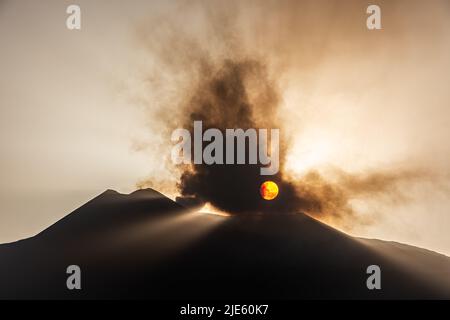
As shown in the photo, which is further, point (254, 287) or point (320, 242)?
point (320, 242)

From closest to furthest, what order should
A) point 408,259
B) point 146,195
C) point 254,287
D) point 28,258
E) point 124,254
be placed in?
point 254,287, point 124,254, point 28,258, point 408,259, point 146,195

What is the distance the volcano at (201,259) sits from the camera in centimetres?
982

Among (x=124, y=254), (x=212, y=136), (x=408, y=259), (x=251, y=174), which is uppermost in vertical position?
(x=212, y=136)

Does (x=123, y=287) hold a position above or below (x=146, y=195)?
below

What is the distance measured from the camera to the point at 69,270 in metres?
8.56

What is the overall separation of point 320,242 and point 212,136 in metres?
14.9

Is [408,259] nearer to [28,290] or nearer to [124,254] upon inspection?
[124,254]

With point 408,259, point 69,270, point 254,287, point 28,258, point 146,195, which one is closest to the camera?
point 69,270

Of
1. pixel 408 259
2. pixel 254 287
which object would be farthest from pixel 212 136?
pixel 408 259

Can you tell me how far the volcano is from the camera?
9.82 m

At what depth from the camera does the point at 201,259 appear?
17438 millimetres
